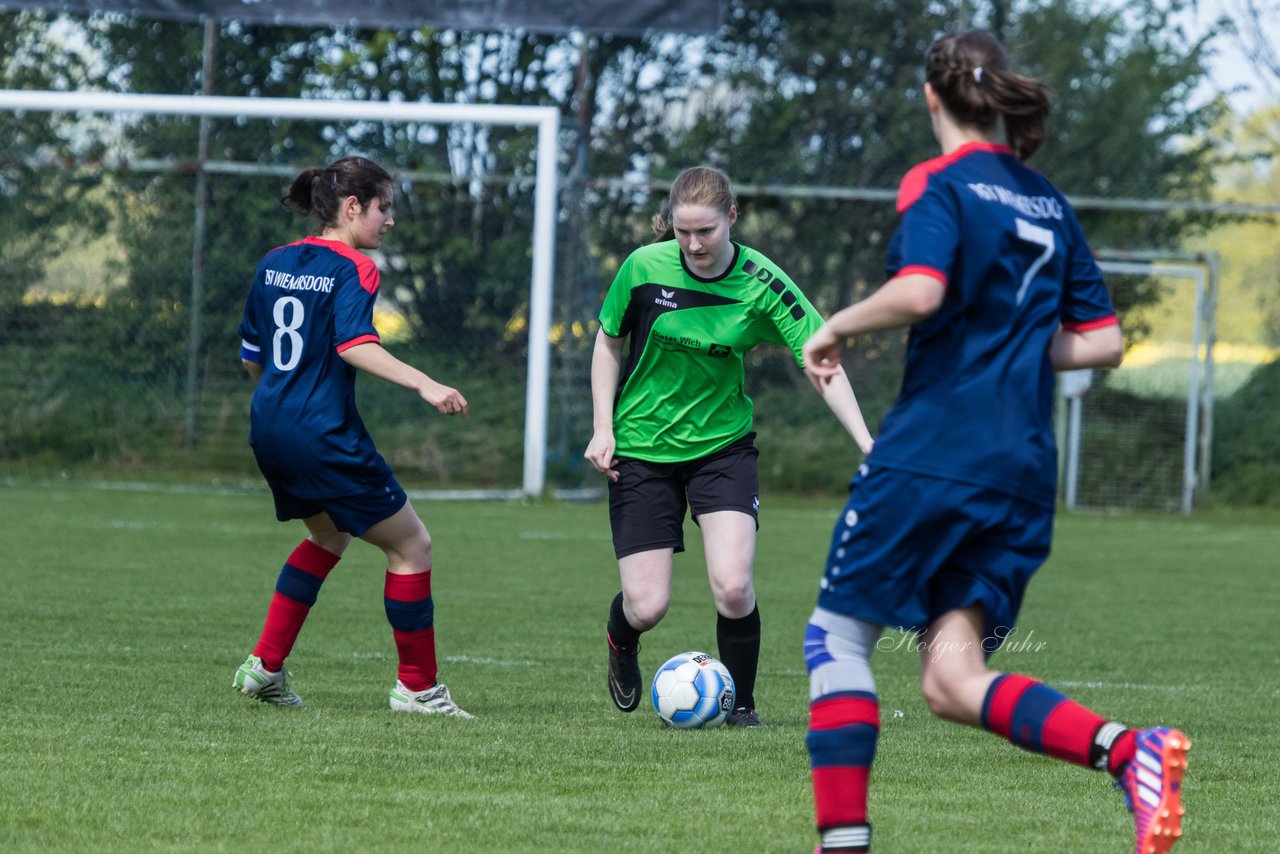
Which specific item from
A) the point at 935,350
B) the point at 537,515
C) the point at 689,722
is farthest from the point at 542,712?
the point at 537,515

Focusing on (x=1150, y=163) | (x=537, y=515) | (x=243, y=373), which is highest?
(x=1150, y=163)

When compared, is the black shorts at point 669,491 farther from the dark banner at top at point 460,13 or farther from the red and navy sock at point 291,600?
the dark banner at top at point 460,13

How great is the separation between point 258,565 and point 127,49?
26.6 ft

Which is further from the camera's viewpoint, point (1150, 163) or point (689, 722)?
point (1150, 163)

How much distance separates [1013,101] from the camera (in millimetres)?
2900

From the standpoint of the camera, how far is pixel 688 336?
491cm

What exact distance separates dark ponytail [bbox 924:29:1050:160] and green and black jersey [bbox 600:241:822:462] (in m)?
1.91

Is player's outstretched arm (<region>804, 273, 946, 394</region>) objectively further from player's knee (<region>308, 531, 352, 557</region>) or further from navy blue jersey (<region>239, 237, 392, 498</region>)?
player's knee (<region>308, 531, 352, 557</region>)

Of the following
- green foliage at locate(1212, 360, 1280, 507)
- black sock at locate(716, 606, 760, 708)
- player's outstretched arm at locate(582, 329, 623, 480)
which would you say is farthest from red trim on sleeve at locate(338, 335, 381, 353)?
green foliage at locate(1212, 360, 1280, 507)

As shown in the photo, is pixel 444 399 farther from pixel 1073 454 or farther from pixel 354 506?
pixel 1073 454

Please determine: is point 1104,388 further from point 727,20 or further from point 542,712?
point 542,712

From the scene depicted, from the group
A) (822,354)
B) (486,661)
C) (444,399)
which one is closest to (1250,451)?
(486,661)

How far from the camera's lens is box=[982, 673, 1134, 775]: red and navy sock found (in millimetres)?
2854

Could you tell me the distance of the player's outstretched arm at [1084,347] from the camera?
3033 millimetres
